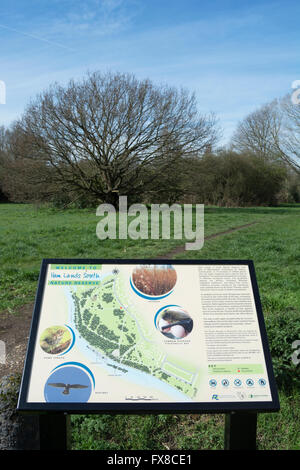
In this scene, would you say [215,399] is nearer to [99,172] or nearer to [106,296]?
[106,296]

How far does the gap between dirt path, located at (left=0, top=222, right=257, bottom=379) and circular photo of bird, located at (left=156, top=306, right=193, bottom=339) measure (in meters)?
1.61

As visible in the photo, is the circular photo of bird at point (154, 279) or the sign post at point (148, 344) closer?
the sign post at point (148, 344)

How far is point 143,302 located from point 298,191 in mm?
52128

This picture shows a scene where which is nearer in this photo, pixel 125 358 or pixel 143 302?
pixel 125 358

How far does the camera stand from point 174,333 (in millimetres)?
2840

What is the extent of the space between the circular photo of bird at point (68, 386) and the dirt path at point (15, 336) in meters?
1.30

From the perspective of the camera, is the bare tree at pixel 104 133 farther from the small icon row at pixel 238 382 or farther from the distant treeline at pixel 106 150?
the small icon row at pixel 238 382

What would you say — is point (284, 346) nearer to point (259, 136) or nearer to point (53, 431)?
point (53, 431)

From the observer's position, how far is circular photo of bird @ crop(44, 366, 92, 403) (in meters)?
2.57

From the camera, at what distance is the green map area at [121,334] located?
2693mm

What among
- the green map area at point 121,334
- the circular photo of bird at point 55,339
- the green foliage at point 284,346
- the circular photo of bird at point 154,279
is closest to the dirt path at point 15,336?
the circular photo of bird at point 55,339

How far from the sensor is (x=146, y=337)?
111 inches

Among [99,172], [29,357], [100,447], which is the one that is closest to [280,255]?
[100,447]
